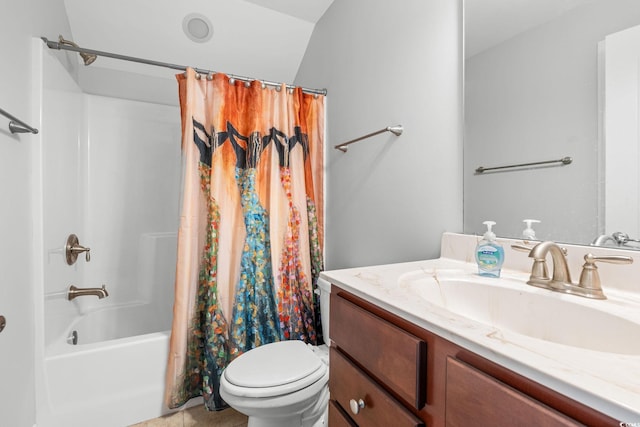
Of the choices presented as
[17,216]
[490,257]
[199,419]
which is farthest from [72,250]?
[490,257]

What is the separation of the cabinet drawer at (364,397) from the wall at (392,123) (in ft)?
2.11

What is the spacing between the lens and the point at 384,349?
25.9 inches

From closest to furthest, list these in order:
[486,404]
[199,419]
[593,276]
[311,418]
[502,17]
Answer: [486,404] < [593,276] < [502,17] < [311,418] < [199,419]

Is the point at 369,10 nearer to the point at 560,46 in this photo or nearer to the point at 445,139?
the point at 445,139

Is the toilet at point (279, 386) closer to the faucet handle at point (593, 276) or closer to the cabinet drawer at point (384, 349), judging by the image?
the cabinet drawer at point (384, 349)

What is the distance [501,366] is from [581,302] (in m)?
0.38

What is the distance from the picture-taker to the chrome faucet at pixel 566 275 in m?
0.69

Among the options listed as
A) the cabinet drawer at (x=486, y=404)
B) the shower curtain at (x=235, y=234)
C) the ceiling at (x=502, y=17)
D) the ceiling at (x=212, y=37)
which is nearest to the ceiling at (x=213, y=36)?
the ceiling at (x=212, y=37)

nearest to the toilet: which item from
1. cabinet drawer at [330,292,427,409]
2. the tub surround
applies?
cabinet drawer at [330,292,427,409]

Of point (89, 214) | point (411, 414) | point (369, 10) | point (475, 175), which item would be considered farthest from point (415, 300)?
point (89, 214)

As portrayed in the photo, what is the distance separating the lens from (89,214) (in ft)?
7.01

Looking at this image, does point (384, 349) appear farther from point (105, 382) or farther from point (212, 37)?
point (212, 37)

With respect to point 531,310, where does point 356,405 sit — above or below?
below

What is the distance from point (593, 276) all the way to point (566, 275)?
52 mm
